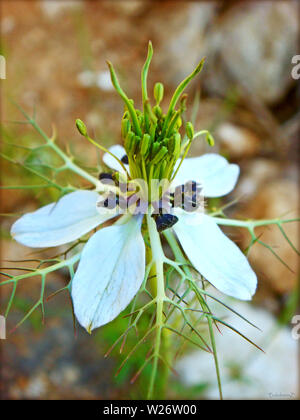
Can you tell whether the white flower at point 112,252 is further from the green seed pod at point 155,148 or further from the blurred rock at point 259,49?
the blurred rock at point 259,49

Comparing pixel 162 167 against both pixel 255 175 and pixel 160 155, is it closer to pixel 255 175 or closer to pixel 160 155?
pixel 160 155

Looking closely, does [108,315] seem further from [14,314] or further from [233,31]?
[233,31]

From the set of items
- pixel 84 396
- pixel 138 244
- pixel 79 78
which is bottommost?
pixel 84 396

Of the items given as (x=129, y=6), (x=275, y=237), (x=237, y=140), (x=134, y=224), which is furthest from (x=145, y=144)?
(x=129, y=6)

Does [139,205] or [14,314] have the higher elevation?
[139,205]

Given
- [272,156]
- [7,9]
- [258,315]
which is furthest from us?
[7,9]

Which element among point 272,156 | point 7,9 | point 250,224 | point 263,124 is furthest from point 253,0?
point 250,224

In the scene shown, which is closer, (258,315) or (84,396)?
(84,396)
